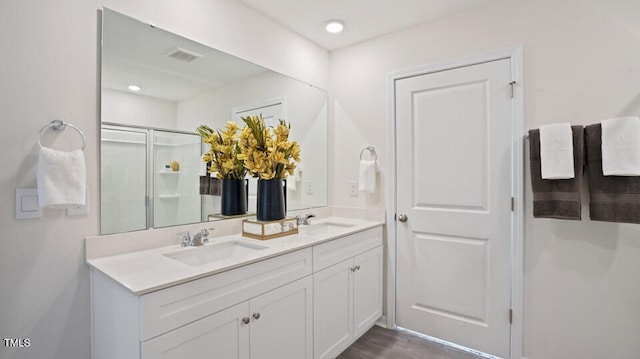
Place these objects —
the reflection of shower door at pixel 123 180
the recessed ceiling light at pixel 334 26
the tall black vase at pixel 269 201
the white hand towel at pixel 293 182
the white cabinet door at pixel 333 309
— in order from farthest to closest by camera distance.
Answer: the white hand towel at pixel 293 182 < the recessed ceiling light at pixel 334 26 < the tall black vase at pixel 269 201 < the white cabinet door at pixel 333 309 < the reflection of shower door at pixel 123 180

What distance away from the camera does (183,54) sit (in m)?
1.80

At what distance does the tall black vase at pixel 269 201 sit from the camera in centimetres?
194

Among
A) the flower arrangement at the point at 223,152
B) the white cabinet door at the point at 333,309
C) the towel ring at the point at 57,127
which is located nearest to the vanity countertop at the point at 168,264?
the white cabinet door at the point at 333,309

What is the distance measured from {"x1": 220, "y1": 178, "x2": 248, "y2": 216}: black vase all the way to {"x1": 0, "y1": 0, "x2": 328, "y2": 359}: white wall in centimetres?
69

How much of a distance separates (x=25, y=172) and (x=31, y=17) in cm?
65

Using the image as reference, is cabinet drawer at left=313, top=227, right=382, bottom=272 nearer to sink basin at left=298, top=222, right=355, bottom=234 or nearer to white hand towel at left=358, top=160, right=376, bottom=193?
sink basin at left=298, top=222, right=355, bottom=234

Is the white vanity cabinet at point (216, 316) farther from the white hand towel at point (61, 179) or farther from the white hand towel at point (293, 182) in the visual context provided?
the white hand towel at point (293, 182)

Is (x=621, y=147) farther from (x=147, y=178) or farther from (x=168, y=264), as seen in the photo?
(x=147, y=178)

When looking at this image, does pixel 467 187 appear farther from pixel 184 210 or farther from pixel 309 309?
pixel 184 210

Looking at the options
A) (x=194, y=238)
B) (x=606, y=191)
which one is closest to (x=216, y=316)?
(x=194, y=238)

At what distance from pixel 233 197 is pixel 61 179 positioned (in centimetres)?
91

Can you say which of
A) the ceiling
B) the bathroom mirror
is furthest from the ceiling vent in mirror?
the ceiling

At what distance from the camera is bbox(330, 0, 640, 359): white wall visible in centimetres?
174

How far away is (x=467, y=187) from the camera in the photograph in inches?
87.8
